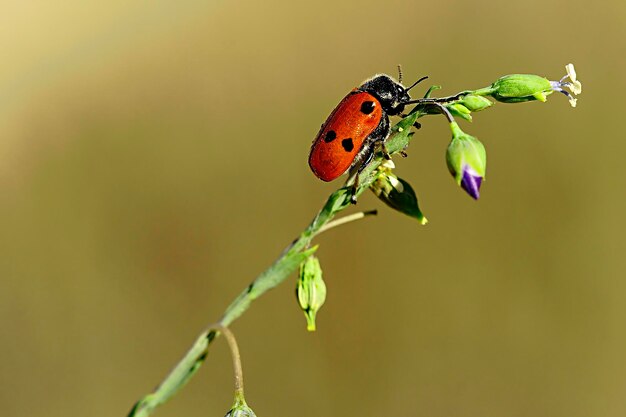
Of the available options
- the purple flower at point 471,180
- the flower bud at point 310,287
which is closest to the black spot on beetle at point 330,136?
the flower bud at point 310,287

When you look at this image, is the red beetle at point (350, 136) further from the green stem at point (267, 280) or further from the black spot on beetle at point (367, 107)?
the green stem at point (267, 280)

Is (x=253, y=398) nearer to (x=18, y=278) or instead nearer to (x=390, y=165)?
(x=18, y=278)

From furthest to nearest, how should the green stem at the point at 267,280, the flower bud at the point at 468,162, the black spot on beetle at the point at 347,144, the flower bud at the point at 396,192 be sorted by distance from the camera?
the black spot on beetle at the point at 347,144 → the flower bud at the point at 396,192 → the flower bud at the point at 468,162 → the green stem at the point at 267,280

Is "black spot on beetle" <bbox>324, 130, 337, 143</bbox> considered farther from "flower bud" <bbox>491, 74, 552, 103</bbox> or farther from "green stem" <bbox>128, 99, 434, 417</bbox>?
"flower bud" <bbox>491, 74, 552, 103</bbox>

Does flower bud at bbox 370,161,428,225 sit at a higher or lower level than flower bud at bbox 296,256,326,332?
higher

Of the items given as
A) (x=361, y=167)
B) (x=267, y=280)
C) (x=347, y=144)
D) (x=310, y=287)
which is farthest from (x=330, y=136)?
(x=267, y=280)

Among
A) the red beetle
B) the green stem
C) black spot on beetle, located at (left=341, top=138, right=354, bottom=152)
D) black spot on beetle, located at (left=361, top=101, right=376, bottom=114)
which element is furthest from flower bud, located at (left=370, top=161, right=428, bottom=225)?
black spot on beetle, located at (left=361, top=101, right=376, bottom=114)
